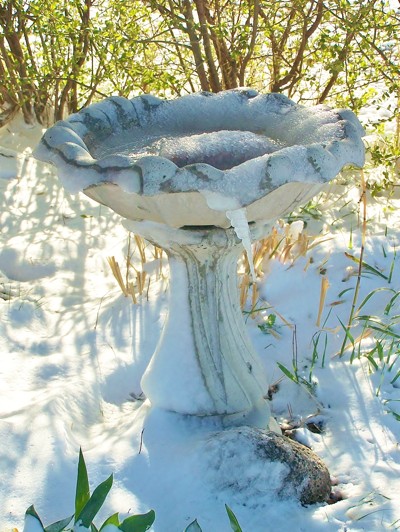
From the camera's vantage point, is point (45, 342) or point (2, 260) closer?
point (45, 342)

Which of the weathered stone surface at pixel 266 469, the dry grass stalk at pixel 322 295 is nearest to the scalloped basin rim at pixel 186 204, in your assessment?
the weathered stone surface at pixel 266 469

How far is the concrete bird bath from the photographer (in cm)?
176

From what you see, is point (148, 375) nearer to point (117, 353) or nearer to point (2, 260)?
point (117, 353)

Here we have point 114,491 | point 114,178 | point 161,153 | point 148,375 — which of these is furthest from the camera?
point 148,375

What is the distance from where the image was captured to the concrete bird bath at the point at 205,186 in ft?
5.78

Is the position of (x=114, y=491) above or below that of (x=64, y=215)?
below

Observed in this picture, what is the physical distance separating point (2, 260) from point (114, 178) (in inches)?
80.6

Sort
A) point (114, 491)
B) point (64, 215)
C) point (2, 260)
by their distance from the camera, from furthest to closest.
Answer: point (64, 215)
point (2, 260)
point (114, 491)

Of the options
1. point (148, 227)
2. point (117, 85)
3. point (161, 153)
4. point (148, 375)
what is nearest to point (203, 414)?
point (148, 375)

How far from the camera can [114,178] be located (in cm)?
178

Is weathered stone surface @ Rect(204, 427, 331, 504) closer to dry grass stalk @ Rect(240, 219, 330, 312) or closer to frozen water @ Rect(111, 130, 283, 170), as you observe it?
frozen water @ Rect(111, 130, 283, 170)

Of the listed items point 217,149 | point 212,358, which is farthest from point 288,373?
point 217,149

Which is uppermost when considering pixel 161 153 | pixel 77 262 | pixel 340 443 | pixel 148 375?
pixel 161 153

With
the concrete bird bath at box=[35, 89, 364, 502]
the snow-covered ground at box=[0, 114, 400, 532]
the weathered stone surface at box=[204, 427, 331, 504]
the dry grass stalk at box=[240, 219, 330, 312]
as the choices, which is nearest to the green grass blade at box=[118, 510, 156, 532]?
the snow-covered ground at box=[0, 114, 400, 532]
